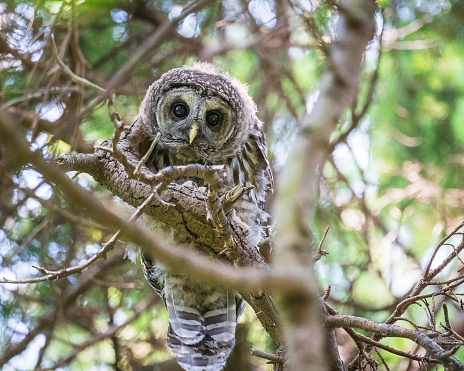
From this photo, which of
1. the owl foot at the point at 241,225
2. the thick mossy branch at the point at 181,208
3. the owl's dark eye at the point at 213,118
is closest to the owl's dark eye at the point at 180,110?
the owl's dark eye at the point at 213,118

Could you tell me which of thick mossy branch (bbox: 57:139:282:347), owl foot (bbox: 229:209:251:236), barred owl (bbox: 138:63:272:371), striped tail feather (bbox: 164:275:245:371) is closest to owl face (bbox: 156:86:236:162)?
barred owl (bbox: 138:63:272:371)

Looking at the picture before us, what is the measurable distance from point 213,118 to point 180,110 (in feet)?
0.75

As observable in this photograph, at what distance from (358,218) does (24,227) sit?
2.60 meters

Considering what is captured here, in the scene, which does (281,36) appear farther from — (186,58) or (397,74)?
(397,74)

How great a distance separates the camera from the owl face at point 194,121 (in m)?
3.07

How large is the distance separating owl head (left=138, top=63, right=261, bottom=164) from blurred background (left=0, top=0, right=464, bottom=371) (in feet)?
0.91

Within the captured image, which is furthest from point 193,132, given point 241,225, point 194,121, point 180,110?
point 241,225

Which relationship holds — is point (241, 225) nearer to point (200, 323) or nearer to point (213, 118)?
point (200, 323)

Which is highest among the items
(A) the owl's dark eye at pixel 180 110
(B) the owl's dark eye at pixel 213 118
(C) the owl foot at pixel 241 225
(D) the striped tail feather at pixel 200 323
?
(A) the owl's dark eye at pixel 180 110

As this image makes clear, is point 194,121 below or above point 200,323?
above

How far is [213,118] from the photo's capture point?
10.6 ft

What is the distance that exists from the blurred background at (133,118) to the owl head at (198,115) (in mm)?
278

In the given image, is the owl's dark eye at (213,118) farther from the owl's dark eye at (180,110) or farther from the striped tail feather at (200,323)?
the striped tail feather at (200,323)

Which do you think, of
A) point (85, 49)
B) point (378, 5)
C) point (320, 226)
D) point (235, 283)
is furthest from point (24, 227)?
point (378, 5)
